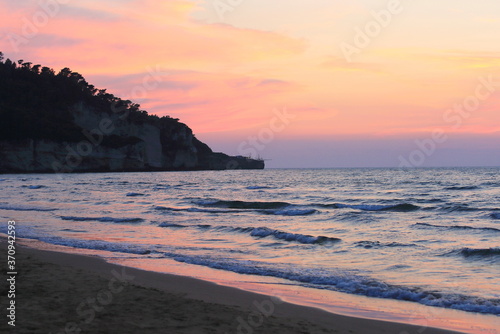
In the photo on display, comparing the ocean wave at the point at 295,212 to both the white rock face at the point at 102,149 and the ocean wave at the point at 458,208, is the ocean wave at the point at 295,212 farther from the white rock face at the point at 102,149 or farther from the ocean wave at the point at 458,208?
the white rock face at the point at 102,149

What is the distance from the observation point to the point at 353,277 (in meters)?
11.8

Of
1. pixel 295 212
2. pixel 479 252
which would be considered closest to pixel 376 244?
pixel 479 252

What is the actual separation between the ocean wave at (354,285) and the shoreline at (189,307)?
179 centimetres

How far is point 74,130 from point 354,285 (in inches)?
4636

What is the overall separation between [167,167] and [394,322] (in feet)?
490

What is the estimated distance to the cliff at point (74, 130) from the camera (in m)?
106

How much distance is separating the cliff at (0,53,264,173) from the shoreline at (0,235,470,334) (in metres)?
103

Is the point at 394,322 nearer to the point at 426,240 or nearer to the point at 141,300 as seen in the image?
the point at 141,300

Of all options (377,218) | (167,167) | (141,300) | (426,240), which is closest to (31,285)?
(141,300)

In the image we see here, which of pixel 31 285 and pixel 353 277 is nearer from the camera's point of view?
Answer: pixel 31 285

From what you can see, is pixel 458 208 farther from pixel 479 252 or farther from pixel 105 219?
pixel 105 219

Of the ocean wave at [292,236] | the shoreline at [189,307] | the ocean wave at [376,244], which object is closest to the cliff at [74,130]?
the ocean wave at [292,236]

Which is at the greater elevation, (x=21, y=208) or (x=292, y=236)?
(x=292, y=236)

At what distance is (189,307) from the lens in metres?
8.24
